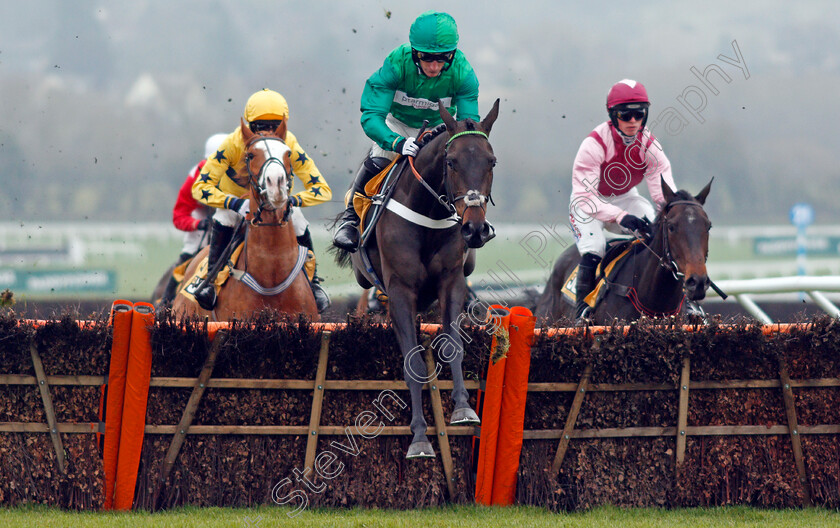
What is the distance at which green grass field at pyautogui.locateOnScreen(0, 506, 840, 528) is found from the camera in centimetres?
400

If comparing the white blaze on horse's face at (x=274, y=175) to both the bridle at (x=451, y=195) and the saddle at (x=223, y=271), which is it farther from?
the bridle at (x=451, y=195)

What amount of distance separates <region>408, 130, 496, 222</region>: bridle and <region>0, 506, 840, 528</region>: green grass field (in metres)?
1.35

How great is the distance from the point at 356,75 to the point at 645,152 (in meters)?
18.5

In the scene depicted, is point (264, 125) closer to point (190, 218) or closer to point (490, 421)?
point (190, 218)

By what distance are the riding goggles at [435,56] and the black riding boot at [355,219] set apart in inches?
26.5

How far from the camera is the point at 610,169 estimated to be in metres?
6.39

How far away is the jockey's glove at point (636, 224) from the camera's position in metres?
5.82

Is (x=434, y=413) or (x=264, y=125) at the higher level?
(x=264, y=125)

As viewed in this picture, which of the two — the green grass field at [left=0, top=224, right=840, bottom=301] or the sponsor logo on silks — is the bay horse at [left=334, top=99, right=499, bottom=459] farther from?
the green grass field at [left=0, top=224, right=840, bottom=301]

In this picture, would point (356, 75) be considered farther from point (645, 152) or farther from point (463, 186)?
point (463, 186)

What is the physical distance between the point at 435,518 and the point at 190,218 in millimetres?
4759

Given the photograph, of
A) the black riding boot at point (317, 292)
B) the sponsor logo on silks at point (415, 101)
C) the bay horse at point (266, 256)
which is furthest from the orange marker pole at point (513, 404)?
the black riding boot at point (317, 292)

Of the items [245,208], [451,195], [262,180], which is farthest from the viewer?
[245,208]

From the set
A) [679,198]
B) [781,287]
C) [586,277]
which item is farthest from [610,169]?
[781,287]
